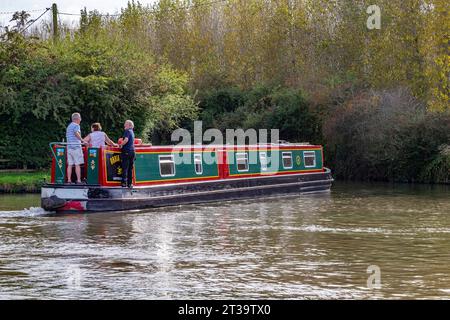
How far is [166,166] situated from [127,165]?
1.75 metres

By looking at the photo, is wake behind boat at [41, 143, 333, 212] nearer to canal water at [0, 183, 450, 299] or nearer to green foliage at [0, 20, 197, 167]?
canal water at [0, 183, 450, 299]

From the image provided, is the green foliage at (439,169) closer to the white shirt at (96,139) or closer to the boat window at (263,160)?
the boat window at (263,160)

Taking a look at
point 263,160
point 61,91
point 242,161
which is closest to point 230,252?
point 242,161

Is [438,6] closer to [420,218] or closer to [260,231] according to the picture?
[420,218]

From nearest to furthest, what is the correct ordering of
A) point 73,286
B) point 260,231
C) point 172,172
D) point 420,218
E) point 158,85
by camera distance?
1. point 73,286
2. point 260,231
3. point 420,218
4. point 172,172
5. point 158,85

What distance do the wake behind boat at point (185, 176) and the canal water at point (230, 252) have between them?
0.41 metres

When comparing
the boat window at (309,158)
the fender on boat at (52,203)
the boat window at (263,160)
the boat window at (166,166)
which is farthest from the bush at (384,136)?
the fender on boat at (52,203)

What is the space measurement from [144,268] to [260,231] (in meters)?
4.18

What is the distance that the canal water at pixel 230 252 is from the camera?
9.80 m

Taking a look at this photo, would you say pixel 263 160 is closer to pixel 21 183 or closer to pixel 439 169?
pixel 21 183

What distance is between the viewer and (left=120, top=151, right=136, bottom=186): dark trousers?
59.1ft
